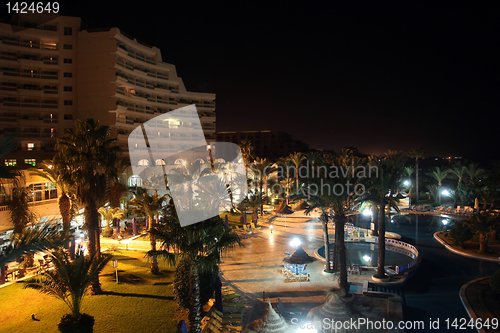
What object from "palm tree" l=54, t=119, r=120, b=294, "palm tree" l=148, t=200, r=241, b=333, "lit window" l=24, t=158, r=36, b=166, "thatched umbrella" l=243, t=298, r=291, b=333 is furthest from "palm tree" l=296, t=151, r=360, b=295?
"lit window" l=24, t=158, r=36, b=166

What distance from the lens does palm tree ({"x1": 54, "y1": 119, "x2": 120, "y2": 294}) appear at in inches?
583

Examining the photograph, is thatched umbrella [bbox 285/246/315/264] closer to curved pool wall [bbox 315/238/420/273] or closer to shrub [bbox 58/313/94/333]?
curved pool wall [bbox 315/238/420/273]

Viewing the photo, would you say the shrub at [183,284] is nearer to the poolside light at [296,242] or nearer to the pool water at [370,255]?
the poolside light at [296,242]

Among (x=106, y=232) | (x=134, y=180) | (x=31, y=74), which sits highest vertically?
(x=31, y=74)

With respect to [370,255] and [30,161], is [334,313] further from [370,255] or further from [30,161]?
[30,161]

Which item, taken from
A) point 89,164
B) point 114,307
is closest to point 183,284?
point 114,307

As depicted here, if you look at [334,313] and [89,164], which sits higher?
[89,164]

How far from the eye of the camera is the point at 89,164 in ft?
49.2

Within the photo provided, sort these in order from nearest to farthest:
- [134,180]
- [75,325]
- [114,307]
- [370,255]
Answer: [75,325], [114,307], [370,255], [134,180]

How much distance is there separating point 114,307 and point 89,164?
701cm

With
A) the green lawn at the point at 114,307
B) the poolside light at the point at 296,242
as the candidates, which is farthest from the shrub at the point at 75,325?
the poolside light at the point at 296,242

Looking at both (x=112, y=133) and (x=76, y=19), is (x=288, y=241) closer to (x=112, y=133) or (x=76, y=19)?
(x=112, y=133)

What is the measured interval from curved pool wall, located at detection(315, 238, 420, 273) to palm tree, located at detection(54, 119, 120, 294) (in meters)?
14.9

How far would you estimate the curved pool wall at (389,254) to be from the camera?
2097cm
